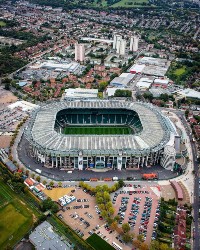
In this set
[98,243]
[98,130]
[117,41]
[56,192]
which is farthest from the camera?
[117,41]

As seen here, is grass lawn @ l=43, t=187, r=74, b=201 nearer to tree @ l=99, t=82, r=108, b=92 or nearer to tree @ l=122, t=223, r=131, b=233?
tree @ l=122, t=223, r=131, b=233

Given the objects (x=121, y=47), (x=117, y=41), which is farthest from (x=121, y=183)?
(x=117, y=41)

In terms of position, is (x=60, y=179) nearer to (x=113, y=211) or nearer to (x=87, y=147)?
(x=87, y=147)

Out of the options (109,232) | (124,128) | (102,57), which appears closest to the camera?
(109,232)

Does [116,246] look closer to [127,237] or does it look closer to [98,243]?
[127,237]

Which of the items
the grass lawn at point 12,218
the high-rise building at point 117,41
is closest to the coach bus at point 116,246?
the grass lawn at point 12,218

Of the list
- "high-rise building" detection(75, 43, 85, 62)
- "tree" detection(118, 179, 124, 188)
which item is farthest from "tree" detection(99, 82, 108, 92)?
"tree" detection(118, 179, 124, 188)

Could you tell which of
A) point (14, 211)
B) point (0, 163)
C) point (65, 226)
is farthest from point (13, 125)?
point (65, 226)
